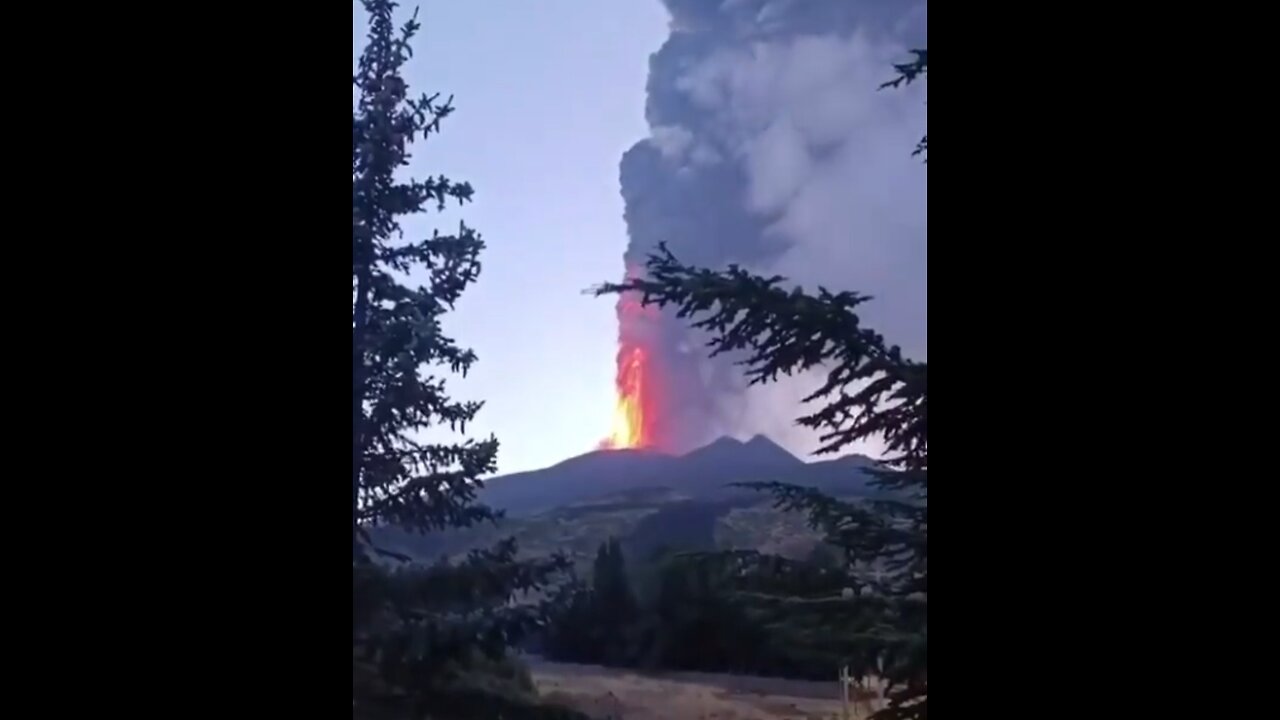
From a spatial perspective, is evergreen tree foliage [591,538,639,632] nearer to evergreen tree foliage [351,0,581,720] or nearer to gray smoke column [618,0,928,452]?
evergreen tree foliage [351,0,581,720]

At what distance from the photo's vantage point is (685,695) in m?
1.65

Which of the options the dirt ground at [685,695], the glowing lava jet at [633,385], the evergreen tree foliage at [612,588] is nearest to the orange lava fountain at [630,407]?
the glowing lava jet at [633,385]

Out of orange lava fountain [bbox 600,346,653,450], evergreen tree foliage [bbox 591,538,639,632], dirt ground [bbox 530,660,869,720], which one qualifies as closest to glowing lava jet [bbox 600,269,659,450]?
orange lava fountain [bbox 600,346,653,450]

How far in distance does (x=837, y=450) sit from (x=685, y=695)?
0.45 metres

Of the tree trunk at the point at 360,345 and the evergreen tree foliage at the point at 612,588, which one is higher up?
the tree trunk at the point at 360,345

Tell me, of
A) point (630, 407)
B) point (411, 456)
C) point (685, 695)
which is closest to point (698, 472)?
point (630, 407)

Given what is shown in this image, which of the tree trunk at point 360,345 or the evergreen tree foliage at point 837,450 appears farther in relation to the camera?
the tree trunk at point 360,345

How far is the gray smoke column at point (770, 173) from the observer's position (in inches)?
66.4

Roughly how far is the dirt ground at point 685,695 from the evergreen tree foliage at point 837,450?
7 centimetres

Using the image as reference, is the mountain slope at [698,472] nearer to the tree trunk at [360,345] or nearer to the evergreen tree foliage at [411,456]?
the evergreen tree foliage at [411,456]
